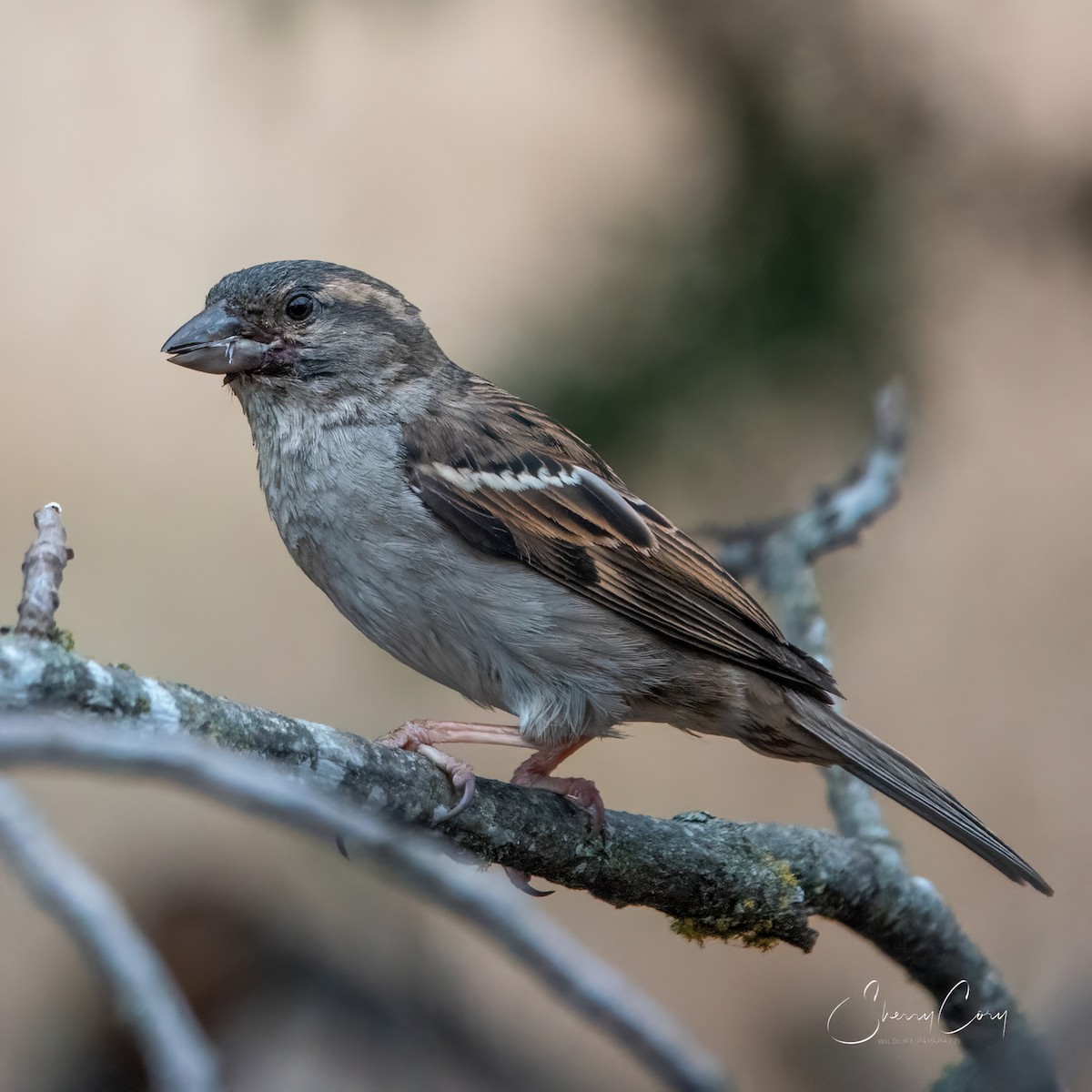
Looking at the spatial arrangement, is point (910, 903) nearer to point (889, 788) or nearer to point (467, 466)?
point (889, 788)

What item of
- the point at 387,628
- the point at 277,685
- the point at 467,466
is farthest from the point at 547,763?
the point at 277,685

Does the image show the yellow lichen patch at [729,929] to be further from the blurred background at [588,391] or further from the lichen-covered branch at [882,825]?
the blurred background at [588,391]

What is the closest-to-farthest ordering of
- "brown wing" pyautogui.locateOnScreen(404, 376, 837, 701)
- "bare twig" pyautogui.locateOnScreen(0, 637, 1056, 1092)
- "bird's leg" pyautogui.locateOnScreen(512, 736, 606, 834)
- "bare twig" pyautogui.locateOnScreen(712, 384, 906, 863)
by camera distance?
"bare twig" pyautogui.locateOnScreen(0, 637, 1056, 1092) → "bird's leg" pyautogui.locateOnScreen(512, 736, 606, 834) → "brown wing" pyautogui.locateOnScreen(404, 376, 837, 701) → "bare twig" pyautogui.locateOnScreen(712, 384, 906, 863)

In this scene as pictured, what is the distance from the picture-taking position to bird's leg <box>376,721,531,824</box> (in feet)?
7.50

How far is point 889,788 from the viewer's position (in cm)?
297

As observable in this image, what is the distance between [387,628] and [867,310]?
4.45 feet

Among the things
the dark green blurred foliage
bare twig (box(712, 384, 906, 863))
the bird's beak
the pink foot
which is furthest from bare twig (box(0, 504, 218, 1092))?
bare twig (box(712, 384, 906, 863))

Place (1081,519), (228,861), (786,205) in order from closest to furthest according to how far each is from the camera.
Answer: (786,205)
(228,861)
(1081,519)

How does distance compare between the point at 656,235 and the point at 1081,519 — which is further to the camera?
the point at 1081,519

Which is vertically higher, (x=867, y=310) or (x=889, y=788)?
(x=867, y=310)

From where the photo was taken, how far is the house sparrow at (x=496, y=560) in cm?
282

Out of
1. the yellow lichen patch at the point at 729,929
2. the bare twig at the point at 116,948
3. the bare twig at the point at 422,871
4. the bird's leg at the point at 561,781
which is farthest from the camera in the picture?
the yellow lichen patch at the point at 729,929
